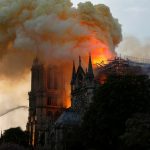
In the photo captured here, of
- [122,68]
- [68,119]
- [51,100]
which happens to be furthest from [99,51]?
[51,100]

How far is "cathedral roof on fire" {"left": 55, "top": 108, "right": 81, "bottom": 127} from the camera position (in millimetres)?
92400

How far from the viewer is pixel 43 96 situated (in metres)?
127

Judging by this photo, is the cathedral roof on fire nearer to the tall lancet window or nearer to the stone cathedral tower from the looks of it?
the stone cathedral tower

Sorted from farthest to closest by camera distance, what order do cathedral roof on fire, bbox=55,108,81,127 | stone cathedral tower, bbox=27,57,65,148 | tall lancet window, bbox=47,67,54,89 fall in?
tall lancet window, bbox=47,67,54,89
stone cathedral tower, bbox=27,57,65,148
cathedral roof on fire, bbox=55,108,81,127

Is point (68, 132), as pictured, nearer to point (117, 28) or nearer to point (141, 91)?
point (141, 91)

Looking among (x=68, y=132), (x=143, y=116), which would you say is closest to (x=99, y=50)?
(x=68, y=132)

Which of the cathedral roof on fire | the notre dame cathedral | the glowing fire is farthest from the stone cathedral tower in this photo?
the cathedral roof on fire

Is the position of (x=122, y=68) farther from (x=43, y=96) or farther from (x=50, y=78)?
(x=50, y=78)

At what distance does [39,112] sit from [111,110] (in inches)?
2477

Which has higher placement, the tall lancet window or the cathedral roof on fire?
the tall lancet window

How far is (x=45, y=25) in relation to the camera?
108 metres

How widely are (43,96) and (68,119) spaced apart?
3406cm

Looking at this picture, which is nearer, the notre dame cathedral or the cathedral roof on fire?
the cathedral roof on fire

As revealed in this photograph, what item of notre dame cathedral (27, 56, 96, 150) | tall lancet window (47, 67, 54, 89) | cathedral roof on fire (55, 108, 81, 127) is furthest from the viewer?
tall lancet window (47, 67, 54, 89)
